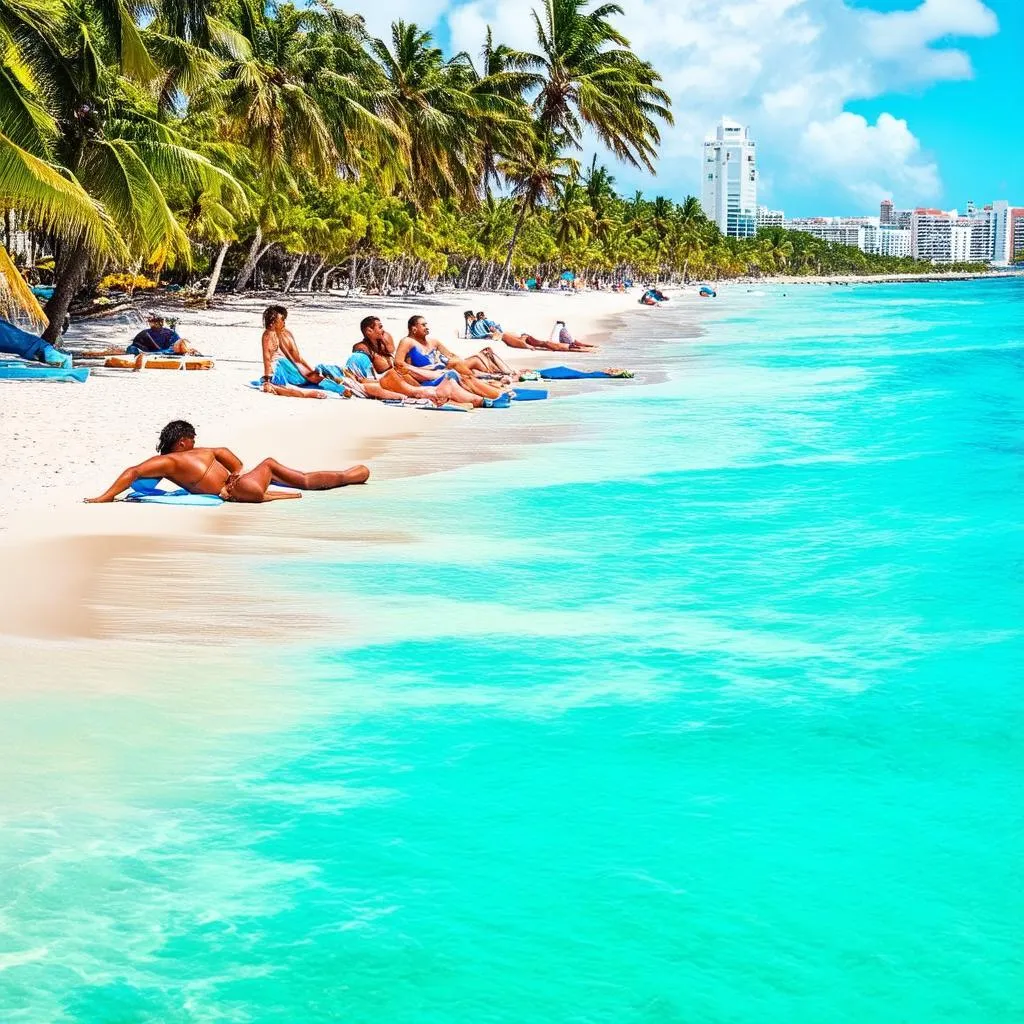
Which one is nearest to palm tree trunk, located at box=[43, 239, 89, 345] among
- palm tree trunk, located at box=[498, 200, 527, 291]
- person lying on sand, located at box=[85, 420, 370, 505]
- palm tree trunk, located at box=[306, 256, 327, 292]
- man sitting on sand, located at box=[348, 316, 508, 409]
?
man sitting on sand, located at box=[348, 316, 508, 409]

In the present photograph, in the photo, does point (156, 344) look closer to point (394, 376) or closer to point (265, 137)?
point (394, 376)

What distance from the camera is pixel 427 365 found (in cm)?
1617

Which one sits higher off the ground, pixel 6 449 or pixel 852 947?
pixel 6 449

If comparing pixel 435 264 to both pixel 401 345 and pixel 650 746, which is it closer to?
pixel 401 345

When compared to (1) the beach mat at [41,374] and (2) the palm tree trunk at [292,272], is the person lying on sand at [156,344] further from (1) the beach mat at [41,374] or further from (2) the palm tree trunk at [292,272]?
(2) the palm tree trunk at [292,272]

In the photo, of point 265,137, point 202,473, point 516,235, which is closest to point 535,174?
point 516,235

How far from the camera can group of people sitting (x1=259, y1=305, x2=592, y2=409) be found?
1527 cm

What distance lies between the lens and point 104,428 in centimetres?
1177

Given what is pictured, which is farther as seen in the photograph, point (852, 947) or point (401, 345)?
point (401, 345)

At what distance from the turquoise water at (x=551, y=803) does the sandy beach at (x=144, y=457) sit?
75cm

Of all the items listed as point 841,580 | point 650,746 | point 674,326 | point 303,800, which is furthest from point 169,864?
point 674,326

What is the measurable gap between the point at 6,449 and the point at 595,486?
16.0 ft

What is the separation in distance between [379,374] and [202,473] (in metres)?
7.49

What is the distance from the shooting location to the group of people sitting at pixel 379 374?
601 inches
